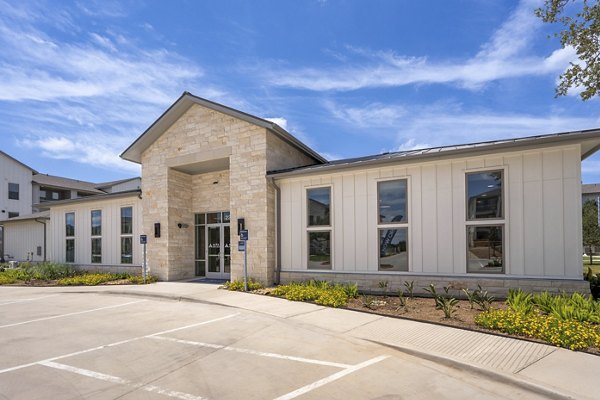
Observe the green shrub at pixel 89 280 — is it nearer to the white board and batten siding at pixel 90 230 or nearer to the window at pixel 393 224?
the white board and batten siding at pixel 90 230

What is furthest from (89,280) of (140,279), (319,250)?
(319,250)

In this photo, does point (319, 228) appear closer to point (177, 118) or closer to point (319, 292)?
point (319, 292)

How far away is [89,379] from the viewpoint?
203 inches

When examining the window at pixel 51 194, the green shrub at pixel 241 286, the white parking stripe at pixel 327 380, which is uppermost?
the window at pixel 51 194

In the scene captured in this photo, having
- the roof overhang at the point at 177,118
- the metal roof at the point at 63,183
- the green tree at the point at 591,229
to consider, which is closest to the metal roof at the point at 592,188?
the green tree at the point at 591,229

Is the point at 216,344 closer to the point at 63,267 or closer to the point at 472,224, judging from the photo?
the point at 472,224

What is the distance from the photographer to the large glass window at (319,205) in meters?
12.1

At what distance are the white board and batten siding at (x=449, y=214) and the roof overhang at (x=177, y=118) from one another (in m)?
1.95

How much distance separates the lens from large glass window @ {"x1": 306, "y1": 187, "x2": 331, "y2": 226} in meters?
12.1

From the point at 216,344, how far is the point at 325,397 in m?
2.84

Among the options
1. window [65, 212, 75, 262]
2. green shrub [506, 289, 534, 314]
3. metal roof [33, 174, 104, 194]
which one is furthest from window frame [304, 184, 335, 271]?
metal roof [33, 174, 104, 194]

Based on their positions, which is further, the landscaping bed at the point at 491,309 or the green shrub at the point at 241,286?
the green shrub at the point at 241,286

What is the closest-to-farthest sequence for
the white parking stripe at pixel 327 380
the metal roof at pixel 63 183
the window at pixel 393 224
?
the white parking stripe at pixel 327 380, the window at pixel 393 224, the metal roof at pixel 63 183

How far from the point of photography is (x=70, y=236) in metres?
19.3
